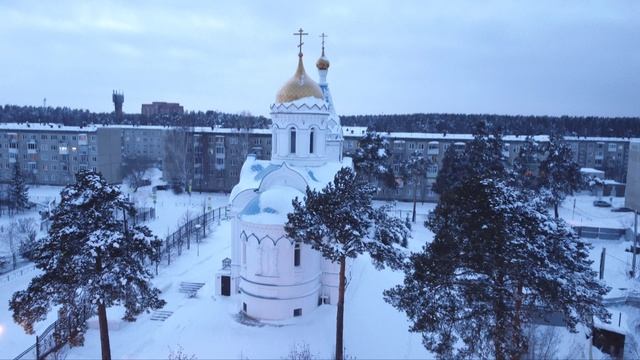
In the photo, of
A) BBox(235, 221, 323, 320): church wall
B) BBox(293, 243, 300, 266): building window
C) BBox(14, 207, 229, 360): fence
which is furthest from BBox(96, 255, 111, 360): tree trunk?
BBox(293, 243, 300, 266): building window

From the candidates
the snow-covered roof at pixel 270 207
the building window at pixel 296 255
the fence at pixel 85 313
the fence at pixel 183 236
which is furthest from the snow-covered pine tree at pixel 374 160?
the building window at pixel 296 255

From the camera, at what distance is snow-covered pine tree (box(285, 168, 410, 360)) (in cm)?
1372

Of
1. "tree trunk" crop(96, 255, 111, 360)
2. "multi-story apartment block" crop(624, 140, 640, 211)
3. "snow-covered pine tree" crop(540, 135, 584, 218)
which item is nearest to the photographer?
"tree trunk" crop(96, 255, 111, 360)

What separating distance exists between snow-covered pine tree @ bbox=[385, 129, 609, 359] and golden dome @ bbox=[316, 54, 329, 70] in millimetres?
19780

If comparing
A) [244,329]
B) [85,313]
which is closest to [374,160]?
[244,329]

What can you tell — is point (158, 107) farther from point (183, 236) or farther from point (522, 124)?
point (183, 236)

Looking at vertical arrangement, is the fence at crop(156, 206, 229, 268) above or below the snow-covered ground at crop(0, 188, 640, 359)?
above

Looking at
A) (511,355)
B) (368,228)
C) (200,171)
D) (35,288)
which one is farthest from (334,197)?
(200,171)

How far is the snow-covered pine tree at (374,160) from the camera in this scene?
3997 cm

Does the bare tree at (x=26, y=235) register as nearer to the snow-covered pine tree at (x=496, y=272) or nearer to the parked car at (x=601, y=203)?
the snow-covered pine tree at (x=496, y=272)

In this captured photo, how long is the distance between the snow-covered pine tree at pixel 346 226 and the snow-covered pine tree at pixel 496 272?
213 cm

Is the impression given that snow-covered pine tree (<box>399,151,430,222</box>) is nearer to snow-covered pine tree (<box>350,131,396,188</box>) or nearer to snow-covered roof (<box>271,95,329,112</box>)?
snow-covered pine tree (<box>350,131,396,188</box>)

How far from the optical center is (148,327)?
685 inches

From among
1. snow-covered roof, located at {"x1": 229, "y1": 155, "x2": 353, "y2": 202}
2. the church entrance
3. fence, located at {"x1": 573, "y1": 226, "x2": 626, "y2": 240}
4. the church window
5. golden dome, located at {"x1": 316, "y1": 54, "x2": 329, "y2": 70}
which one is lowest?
the church entrance
